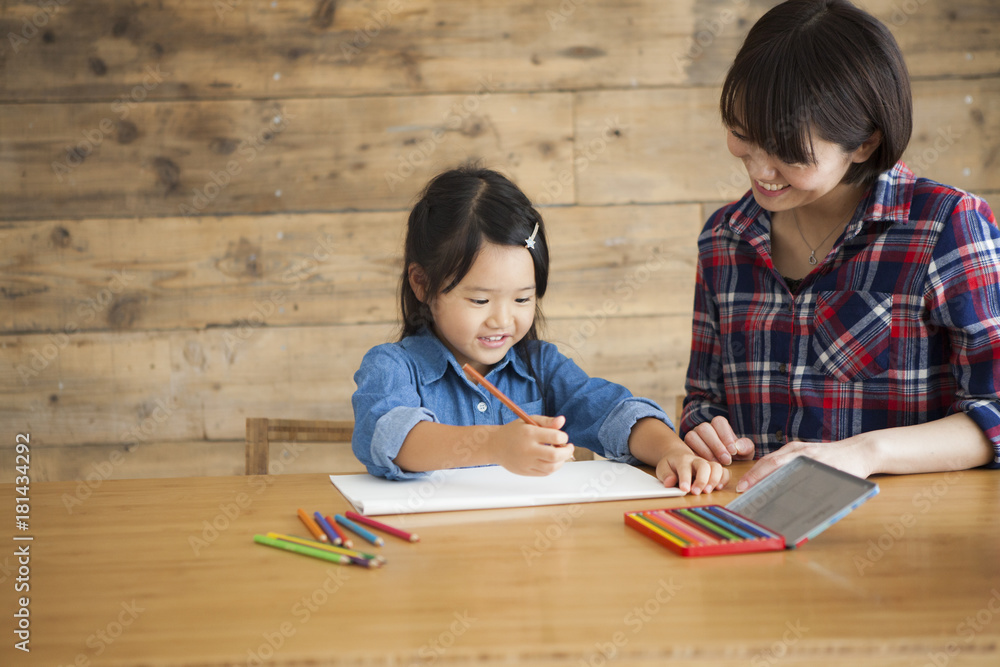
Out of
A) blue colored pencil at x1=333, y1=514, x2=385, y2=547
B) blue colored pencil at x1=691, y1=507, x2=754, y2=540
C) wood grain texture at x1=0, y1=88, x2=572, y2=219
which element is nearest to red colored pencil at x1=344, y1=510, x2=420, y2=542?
blue colored pencil at x1=333, y1=514, x2=385, y2=547

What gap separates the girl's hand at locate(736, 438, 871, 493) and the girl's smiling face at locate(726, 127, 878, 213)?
1.13 feet

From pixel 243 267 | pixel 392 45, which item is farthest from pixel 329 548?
pixel 392 45

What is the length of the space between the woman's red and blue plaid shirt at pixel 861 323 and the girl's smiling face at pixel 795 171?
0.25 feet

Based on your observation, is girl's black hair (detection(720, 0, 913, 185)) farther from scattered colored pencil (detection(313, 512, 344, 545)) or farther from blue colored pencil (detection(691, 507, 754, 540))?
scattered colored pencil (detection(313, 512, 344, 545))

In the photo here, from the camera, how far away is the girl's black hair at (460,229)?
1231mm

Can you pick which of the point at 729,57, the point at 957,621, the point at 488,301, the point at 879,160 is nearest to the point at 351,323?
the point at 488,301

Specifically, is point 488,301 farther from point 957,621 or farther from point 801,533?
point 957,621

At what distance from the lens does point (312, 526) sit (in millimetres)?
818

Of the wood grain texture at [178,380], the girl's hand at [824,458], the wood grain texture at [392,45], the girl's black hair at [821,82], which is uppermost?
the wood grain texture at [392,45]

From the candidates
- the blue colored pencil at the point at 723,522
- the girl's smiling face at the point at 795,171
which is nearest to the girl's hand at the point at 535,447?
the blue colored pencil at the point at 723,522

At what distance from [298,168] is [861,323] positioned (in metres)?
1.39

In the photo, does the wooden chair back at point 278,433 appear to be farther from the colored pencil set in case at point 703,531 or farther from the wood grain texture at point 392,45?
the wood grain texture at point 392,45

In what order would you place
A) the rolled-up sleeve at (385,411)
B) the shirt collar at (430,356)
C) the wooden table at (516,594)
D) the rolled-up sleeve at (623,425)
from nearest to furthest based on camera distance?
the wooden table at (516,594) → the rolled-up sleeve at (385,411) → the rolled-up sleeve at (623,425) → the shirt collar at (430,356)

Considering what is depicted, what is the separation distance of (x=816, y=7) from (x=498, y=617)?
910mm
